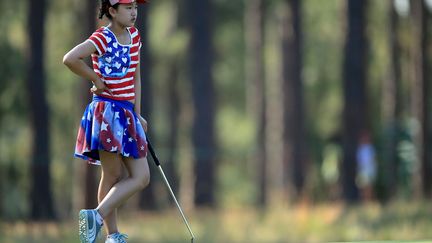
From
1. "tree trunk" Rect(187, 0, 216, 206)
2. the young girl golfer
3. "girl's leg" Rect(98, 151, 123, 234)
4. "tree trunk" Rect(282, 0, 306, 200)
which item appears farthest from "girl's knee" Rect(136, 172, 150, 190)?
"tree trunk" Rect(282, 0, 306, 200)

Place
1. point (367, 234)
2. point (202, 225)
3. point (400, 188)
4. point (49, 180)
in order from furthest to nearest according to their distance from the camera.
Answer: point (400, 188) < point (49, 180) < point (202, 225) < point (367, 234)

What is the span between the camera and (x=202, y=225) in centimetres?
2172

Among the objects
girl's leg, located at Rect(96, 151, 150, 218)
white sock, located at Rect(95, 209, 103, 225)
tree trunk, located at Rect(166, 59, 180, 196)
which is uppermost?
girl's leg, located at Rect(96, 151, 150, 218)

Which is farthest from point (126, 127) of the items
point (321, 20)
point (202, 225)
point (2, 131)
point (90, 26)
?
point (321, 20)

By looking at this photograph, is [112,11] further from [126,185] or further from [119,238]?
[119,238]

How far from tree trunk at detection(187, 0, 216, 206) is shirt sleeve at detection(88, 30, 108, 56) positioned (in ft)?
76.7

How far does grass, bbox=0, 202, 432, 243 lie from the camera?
63.4 feet

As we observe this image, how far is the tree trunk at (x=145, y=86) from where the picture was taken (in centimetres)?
2989

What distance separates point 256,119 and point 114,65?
126 ft

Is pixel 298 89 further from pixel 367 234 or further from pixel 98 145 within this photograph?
pixel 98 145

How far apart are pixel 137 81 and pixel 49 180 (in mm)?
18888

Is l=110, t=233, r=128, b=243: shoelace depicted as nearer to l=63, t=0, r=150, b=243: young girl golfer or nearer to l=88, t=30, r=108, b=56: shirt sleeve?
l=63, t=0, r=150, b=243: young girl golfer

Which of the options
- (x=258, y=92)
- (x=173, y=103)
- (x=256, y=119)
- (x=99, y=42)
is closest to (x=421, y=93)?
(x=258, y=92)

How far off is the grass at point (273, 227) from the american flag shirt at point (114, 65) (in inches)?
337
